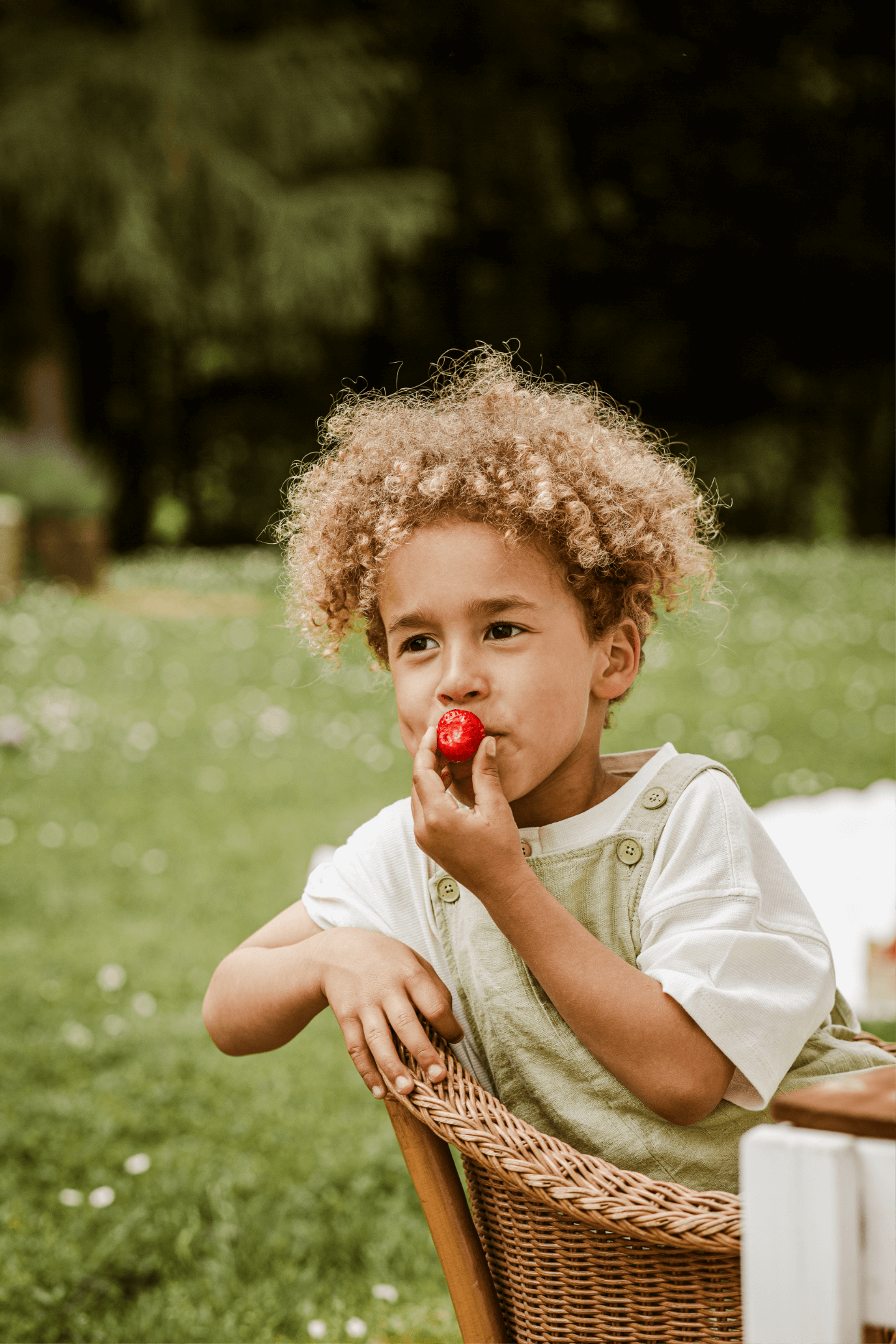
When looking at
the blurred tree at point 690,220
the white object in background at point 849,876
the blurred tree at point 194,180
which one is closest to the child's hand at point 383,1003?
the white object in background at point 849,876

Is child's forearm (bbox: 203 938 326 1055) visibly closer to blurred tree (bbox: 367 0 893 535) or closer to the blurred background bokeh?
the blurred background bokeh

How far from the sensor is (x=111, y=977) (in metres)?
4.29

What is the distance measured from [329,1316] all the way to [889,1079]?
194cm

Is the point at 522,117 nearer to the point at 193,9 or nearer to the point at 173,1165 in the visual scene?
the point at 193,9

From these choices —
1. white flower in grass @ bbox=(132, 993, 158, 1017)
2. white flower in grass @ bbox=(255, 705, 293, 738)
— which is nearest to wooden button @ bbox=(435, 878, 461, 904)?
white flower in grass @ bbox=(132, 993, 158, 1017)

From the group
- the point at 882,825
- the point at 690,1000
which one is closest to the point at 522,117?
the point at 882,825

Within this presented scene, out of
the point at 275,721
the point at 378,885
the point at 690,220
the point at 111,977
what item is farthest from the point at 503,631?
the point at 690,220

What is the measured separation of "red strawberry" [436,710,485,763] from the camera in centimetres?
148

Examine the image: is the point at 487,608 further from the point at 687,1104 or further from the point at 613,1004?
the point at 687,1104

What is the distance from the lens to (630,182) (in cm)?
1880

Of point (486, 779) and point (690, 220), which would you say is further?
point (690, 220)

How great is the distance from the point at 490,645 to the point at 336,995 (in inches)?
17.8

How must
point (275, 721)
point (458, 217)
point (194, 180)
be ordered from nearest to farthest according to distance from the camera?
point (275, 721)
point (194, 180)
point (458, 217)

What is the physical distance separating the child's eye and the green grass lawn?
57cm
